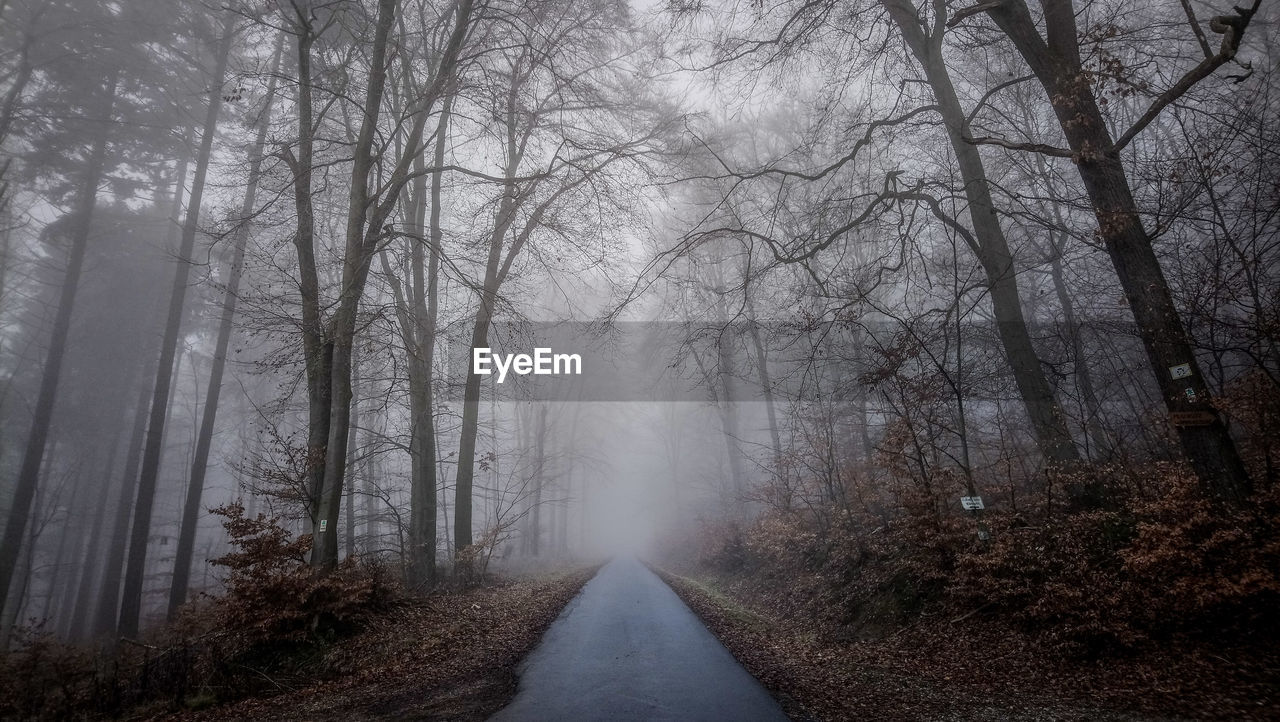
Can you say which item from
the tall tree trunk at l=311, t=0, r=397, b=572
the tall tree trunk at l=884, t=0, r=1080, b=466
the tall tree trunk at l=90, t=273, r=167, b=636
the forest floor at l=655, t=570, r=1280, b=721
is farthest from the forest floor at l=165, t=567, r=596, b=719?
the tall tree trunk at l=90, t=273, r=167, b=636

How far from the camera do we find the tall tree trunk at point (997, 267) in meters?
7.92

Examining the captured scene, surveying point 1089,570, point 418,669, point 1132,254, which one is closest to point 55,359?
point 418,669

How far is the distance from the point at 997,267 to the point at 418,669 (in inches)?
383

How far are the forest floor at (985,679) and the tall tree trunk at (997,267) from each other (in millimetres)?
3053

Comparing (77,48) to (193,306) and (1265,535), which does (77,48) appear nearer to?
(193,306)

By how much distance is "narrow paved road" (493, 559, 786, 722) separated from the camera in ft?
16.1

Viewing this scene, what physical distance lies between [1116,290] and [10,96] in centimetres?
2690

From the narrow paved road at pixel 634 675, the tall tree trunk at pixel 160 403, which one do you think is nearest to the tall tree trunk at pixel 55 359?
the tall tree trunk at pixel 160 403

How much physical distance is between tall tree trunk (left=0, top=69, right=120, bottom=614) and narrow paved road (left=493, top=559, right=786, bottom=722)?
43.8 ft

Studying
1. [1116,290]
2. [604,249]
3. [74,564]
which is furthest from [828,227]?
[74,564]

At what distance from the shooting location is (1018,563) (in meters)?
6.46

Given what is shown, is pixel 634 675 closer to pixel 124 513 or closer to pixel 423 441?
pixel 423 441

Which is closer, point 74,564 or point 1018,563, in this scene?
point 1018,563

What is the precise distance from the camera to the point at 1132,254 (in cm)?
619
